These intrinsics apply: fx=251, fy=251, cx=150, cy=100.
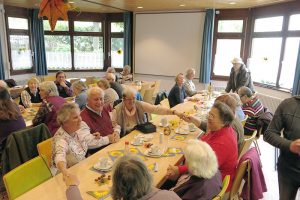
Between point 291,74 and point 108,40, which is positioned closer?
point 291,74

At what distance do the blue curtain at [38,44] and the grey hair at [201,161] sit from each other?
7.47 meters

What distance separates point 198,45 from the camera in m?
7.84

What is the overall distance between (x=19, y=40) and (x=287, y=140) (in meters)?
7.88

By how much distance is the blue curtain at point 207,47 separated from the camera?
731 cm

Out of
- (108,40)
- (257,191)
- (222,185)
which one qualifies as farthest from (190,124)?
(108,40)

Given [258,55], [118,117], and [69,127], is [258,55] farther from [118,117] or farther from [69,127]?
[69,127]

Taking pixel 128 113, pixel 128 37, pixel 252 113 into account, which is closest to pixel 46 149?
pixel 128 113

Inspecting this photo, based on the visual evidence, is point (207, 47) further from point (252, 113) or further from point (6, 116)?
point (6, 116)

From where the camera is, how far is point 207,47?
7508mm

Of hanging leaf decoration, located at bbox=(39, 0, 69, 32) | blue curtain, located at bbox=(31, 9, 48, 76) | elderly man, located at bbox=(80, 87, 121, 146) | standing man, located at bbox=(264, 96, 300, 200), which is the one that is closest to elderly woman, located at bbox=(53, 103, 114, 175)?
elderly man, located at bbox=(80, 87, 121, 146)

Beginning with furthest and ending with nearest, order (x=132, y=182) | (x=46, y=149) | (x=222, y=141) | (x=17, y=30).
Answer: (x=17, y=30) → (x=46, y=149) → (x=222, y=141) → (x=132, y=182)

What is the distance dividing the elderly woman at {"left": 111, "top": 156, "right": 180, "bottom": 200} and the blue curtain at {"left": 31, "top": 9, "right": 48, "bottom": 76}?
298 inches

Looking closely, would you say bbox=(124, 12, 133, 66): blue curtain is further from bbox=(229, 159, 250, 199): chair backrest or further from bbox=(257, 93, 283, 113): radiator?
bbox=(229, 159, 250, 199): chair backrest

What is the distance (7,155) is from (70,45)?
22.2 feet
